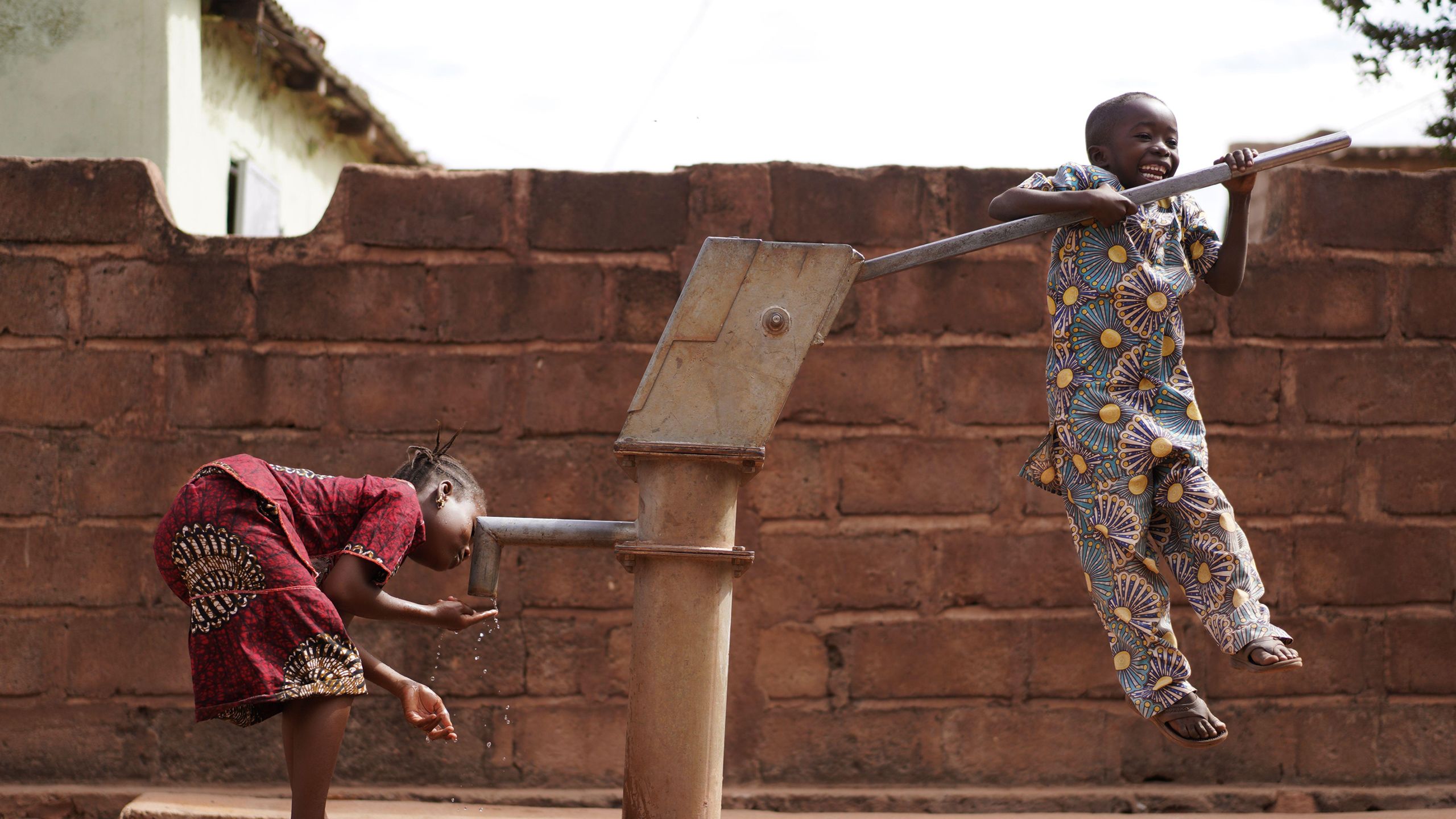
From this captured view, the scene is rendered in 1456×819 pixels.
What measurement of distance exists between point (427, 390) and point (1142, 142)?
2.44 m

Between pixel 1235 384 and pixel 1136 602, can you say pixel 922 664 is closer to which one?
pixel 1235 384

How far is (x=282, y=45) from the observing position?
8.28 m

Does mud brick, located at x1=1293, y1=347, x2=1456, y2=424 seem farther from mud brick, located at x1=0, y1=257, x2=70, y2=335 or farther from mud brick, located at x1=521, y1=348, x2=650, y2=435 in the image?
mud brick, located at x1=0, y1=257, x2=70, y2=335

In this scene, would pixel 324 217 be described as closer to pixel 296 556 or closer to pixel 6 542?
pixel 6 542

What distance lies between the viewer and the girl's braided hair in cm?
296

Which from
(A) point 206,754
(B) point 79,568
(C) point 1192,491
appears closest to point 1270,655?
(C) point 1192,491

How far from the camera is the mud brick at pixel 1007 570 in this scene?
4.11 meters

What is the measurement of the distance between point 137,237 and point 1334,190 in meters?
3.79

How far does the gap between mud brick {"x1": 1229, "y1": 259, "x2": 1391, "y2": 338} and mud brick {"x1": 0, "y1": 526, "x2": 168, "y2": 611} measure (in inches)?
137

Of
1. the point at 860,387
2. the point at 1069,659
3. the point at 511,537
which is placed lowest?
the point at 1069,659

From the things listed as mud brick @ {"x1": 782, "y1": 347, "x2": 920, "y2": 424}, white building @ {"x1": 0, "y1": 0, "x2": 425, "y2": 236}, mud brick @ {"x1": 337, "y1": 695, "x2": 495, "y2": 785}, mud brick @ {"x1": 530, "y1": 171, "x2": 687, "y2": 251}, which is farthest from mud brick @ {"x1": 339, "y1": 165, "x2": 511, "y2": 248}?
white building @ {"x1": 0, "y1": 0, "x2": 425, "y2": 236}

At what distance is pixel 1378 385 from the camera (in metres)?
4.15

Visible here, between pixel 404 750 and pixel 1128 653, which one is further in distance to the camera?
pixel 404 750

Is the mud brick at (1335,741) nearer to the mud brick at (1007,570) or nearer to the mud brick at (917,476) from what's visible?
the mud brick at (1007,570)
